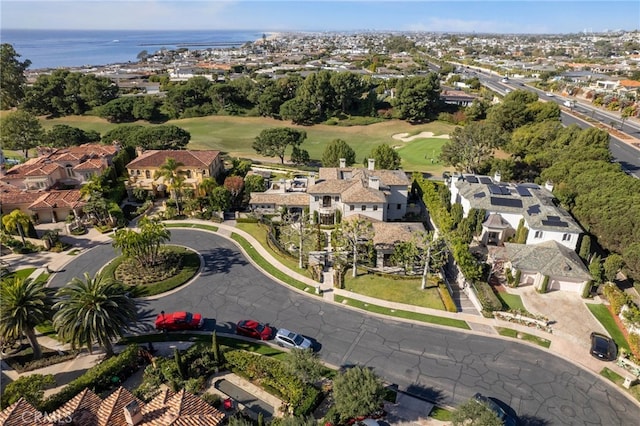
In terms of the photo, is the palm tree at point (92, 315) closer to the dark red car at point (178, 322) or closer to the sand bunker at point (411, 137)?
the dark red car at point (178, 322)

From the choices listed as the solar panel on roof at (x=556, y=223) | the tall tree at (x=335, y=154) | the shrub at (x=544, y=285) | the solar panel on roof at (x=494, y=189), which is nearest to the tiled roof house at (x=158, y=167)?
the tall tree at (x=335, y=154)

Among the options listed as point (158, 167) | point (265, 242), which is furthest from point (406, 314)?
point (158, 167)

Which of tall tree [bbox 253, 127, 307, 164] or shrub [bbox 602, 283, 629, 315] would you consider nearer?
shrub [bbox 602, 283, 629, 315]

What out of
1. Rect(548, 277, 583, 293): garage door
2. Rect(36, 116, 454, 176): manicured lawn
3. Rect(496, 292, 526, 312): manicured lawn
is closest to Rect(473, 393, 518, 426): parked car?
Rect(496, 292, 526, 312): manicured lawn

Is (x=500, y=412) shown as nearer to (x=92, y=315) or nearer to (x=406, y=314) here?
(x=406, y=314)

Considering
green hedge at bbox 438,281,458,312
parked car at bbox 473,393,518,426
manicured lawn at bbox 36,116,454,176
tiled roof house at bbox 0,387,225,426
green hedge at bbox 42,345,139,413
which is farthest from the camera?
manicured lawn at bbox 36,116,454,176

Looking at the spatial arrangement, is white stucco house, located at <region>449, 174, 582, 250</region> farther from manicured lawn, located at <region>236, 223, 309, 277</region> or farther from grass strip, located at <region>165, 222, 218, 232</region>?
grass strip, located at <region>165, 222, 218, 232</region>
